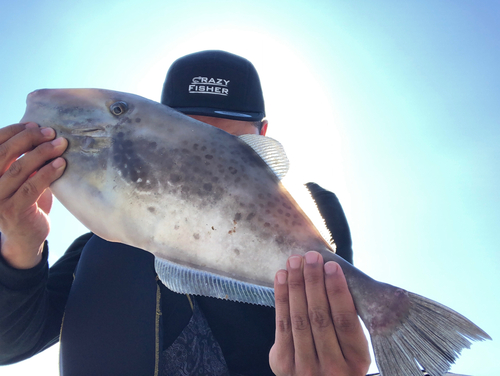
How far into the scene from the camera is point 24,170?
5.16 ft

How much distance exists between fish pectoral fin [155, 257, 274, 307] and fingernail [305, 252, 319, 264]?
236 millimetres

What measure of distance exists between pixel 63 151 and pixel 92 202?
0.35 meters

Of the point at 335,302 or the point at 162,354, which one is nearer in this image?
the point at 335,302

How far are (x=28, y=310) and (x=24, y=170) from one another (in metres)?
1.12

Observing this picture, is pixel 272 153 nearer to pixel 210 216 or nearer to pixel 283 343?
pixel 210 216

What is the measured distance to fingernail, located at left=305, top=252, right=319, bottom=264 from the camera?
1340 millimetres

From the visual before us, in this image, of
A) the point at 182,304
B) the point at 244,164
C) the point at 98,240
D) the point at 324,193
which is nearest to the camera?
the point at 244,164

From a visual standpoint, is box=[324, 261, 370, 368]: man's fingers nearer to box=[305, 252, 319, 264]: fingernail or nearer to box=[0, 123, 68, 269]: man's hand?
box=[305, 252, 319, 264]: fingernail

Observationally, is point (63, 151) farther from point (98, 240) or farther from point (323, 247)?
point (323, 247)

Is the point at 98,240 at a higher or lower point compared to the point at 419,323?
lower

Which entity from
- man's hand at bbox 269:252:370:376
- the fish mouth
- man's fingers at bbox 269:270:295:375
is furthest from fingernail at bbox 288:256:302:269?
the fish mouth

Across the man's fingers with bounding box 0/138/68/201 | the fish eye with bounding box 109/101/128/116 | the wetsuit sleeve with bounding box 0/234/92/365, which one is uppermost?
the fish eye with bounding box 109/101/128/116

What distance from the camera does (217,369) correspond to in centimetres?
219

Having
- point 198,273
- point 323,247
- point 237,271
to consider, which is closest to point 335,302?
point 323,247
